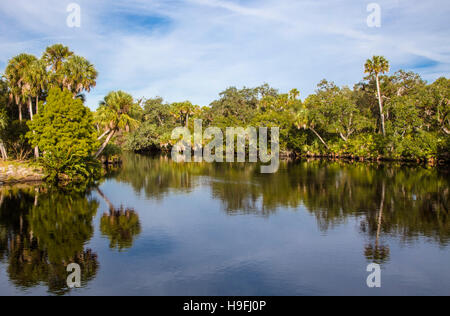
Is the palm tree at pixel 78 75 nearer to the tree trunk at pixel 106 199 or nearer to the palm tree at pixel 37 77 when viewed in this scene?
the palm tree at pixel 37 77

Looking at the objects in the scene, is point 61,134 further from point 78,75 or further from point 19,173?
point 78,75

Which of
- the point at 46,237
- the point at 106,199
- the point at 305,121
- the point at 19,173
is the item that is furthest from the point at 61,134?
the point at 305,121

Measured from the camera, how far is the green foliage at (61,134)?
32.1 metres

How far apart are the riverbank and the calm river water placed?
13.2 feet


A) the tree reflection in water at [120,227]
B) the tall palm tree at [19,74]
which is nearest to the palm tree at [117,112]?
the tall palm tree at [19,74]

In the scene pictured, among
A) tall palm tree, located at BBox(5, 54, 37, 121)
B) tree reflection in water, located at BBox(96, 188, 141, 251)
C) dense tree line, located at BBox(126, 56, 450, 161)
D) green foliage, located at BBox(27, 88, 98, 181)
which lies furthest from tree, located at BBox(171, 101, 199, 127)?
tree reflection in water, located at BBox(96, 188, 141, 251)

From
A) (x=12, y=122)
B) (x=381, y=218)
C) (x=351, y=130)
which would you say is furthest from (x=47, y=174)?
(x=351, y=130)

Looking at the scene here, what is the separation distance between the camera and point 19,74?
35281mm

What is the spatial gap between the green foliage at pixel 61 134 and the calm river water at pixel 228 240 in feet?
10.1

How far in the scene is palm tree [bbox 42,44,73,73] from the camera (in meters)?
38.5
